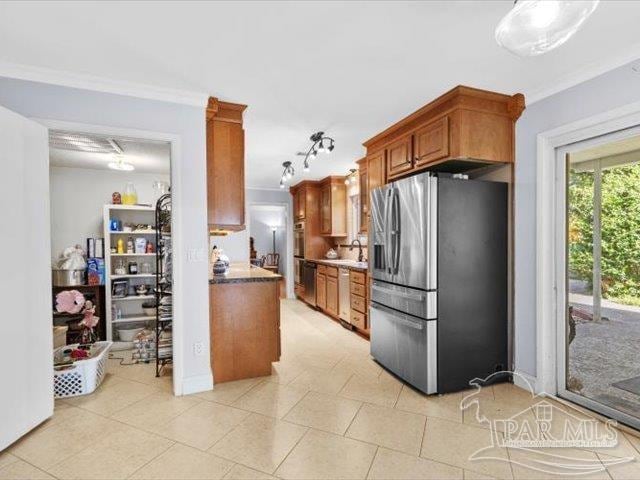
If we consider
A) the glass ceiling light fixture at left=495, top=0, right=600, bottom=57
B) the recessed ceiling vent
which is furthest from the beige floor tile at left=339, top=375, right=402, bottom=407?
the recessed ceiling vent

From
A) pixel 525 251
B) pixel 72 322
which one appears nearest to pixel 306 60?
pixel 525 251

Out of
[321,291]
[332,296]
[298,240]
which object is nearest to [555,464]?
[332,296]

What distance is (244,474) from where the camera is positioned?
5.92ft

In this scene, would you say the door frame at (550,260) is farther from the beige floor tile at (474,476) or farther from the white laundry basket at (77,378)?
the white laundry basket at (77,378)

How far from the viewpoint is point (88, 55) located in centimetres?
216

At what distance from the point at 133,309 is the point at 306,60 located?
3990 mm

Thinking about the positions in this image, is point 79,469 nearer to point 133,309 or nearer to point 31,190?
point 31,190

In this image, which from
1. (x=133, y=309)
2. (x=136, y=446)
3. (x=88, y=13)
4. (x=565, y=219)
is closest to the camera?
(x=88, y=13)

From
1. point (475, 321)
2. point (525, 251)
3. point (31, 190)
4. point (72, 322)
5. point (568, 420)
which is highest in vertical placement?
point (31, 190)

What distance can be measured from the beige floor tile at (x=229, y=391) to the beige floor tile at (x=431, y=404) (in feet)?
4.04

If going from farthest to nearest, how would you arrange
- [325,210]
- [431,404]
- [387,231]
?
[325,210] < [387,231] < [431,404]

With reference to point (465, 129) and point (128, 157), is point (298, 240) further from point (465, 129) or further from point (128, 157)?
point (465, 129)

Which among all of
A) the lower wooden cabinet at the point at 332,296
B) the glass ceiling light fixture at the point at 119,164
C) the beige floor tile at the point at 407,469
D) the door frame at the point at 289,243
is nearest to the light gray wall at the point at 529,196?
the beige floor tile at the point at 407,469

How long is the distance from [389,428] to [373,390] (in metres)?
0.58
